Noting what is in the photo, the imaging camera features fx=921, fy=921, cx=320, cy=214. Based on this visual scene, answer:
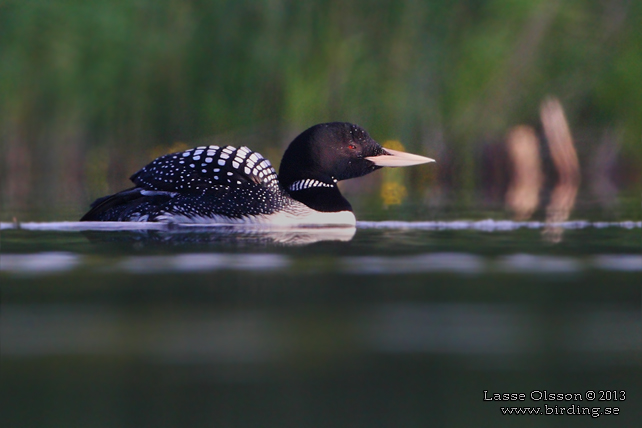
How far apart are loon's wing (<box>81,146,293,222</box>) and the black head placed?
40 cm

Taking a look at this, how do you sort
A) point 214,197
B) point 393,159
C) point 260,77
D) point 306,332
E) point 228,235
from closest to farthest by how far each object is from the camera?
point 306,332, point 228,235, point 214,197, point 393,159, point 260,77

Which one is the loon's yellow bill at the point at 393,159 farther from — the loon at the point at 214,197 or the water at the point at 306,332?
the water at the point at 306,332

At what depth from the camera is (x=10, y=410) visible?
1.72 meters

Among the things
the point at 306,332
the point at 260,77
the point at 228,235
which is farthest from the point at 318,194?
the point at 260,77

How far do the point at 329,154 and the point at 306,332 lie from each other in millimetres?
3032

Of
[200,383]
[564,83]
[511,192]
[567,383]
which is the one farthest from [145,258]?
[564,83]

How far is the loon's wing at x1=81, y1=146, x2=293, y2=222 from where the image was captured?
4.76 meters

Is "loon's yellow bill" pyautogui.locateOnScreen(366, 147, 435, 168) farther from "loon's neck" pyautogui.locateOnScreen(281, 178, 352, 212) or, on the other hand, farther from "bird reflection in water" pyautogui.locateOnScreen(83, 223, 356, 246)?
"bird reflection in water" pyautogui.locateOnScreen(83, 223, 356, 246)

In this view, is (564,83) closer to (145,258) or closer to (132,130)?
(132,130)

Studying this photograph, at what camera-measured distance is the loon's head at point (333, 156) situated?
17.0ft

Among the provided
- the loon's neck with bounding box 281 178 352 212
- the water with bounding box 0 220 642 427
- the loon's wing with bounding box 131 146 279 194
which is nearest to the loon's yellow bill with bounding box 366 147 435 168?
the loon's neck with bounding box 281 178 352 212

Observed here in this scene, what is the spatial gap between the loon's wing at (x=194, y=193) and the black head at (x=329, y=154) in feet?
1.31

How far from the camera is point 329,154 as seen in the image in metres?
5.19

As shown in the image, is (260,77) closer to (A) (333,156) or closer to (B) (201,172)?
(A) (333,156)
